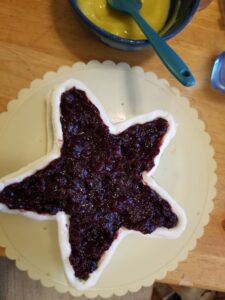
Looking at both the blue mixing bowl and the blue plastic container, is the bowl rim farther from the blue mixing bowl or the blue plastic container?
the blue plastic container

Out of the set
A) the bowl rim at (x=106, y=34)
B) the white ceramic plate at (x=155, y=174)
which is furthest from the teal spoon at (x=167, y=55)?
the white ceramic plate at (x=155, y=174)

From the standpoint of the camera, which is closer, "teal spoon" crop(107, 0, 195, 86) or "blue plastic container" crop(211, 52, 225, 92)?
"teal spoon" crop(107, 0, 195, 86)

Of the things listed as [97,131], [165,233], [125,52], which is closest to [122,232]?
[165,233]

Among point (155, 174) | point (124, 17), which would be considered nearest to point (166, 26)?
point (124, 17)

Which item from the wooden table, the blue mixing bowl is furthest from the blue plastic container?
the blue mixing bowl

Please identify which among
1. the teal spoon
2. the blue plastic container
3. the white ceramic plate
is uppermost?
the teal spoon

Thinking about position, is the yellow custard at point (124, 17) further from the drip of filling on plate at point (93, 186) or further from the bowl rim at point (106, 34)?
the drip of filling on plate at point (93, 186)

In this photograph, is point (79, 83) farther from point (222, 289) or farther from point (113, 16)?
point (222, 289)
